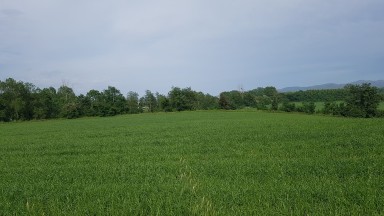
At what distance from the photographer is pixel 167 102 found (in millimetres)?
109438

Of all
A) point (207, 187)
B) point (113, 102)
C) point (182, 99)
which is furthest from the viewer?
point (182, 99)

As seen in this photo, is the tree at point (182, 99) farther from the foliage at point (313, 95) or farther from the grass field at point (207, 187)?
the grass field at point (207, 187)

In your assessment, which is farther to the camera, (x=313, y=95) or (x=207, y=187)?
Answer: (x=313, y=95)

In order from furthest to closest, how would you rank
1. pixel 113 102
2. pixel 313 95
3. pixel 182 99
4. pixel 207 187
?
pixel 313 95
pixel 182 99
pixel 113 102
pixel 207 187

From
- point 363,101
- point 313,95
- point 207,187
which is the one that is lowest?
point 207,187

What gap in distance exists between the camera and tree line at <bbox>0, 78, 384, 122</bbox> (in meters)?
81.6

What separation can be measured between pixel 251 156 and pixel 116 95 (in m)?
101

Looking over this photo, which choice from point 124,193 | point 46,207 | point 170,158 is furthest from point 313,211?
point 170,158

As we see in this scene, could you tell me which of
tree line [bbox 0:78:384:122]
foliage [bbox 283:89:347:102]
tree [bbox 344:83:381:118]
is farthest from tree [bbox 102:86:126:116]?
tree [bbox 344:83:381:118]

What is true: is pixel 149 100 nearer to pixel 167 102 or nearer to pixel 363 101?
pixel 167 102

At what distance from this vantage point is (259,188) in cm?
721

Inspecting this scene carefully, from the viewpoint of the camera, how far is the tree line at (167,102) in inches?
3211

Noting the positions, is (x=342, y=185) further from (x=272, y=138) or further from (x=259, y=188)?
(x=272, y=138)

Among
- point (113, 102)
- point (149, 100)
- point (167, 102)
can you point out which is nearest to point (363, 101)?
point (167, 102)
